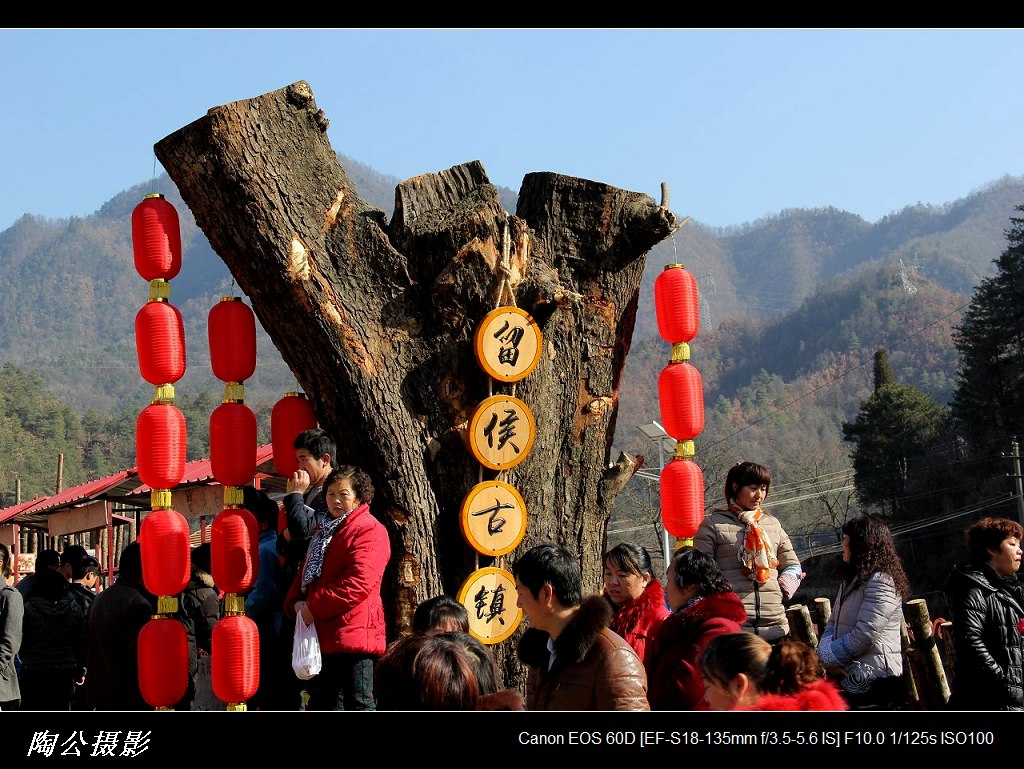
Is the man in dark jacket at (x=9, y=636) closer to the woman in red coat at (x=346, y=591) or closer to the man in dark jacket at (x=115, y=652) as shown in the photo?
the man in dark jacket at (x=115, y=652)

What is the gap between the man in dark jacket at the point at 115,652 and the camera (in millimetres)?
6211

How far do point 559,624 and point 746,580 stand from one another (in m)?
2.14

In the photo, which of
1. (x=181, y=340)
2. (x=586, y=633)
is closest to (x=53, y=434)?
(x=181, y=340)

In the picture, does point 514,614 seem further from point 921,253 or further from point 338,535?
point 921,253

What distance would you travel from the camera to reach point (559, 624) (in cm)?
385

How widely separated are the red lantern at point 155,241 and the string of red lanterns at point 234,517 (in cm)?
40

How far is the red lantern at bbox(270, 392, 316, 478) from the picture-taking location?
682 centimetres

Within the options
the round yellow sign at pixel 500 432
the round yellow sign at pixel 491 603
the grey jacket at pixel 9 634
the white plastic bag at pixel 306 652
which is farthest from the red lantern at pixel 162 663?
the round yellow sign at pixel 500 432

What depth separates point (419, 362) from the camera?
255 inches

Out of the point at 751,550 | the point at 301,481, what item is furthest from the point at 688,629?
the point at 301,481

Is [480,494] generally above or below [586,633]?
above

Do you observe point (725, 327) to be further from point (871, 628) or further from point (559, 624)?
point (559, 624)

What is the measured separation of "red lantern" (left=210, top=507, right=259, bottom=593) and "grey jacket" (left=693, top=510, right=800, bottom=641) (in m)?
2.51
